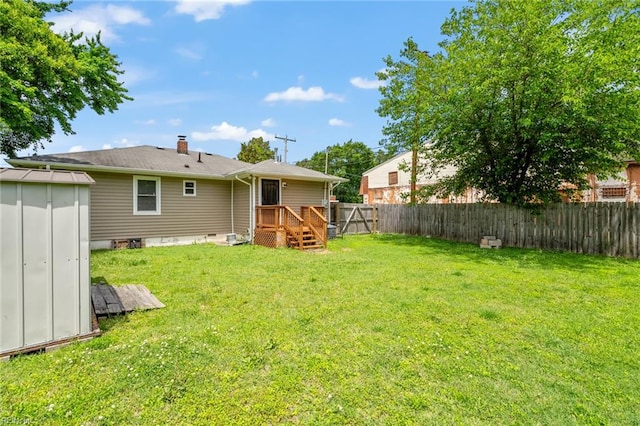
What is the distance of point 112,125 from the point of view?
35.8 feet

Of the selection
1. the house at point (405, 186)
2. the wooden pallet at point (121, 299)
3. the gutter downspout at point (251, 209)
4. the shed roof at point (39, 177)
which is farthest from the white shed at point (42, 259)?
the house at point (405, 186)

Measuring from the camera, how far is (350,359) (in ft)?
9.22

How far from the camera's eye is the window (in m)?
11.1

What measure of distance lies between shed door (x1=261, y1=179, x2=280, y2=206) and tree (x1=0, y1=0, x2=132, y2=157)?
5268 mm

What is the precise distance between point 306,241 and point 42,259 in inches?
299

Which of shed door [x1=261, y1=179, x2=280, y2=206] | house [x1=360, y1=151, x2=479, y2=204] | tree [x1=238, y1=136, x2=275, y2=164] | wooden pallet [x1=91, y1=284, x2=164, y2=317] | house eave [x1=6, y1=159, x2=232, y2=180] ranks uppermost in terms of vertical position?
tree [x1=238, y1=136, x2=275, y2=164]

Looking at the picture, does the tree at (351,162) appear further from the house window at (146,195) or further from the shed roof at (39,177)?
the shed roof at (39,177)

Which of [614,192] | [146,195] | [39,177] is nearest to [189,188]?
[146,195]

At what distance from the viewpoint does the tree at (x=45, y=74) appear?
7.24 metres

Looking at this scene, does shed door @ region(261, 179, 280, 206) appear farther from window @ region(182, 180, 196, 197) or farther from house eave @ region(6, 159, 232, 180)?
window @ region(182, 180, 196, 197)

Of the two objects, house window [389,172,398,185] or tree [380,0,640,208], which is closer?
tree [380,0,640,208]

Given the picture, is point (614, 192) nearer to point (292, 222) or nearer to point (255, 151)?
point (292, 222)

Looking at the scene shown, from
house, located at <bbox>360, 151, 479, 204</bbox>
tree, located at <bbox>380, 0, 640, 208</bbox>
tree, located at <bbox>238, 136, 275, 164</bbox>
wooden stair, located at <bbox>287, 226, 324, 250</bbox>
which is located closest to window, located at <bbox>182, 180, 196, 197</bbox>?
wooden stair, located at <bbox>287, 226, 324, 250</bbox>

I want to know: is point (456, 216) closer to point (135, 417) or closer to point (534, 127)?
point (534, 127)
